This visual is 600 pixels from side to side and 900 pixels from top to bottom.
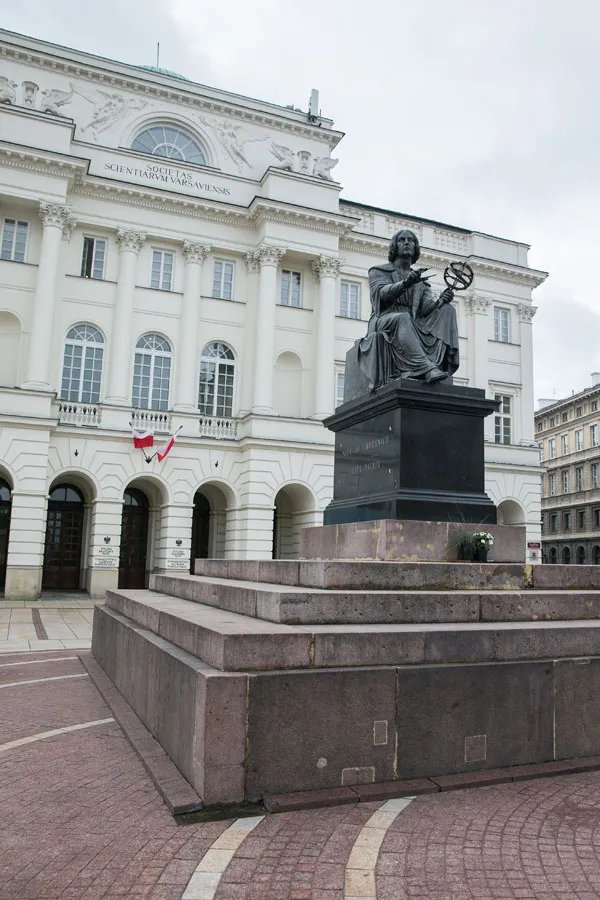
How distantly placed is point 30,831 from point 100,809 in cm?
47

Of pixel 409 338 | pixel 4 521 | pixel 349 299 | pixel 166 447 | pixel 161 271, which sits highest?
pixel 349 299

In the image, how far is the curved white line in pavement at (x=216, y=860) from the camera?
339cm

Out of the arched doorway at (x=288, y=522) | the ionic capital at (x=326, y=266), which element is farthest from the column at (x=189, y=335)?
the arched doorway at (x=288, y=522)

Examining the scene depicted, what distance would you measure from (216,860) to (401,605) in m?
2.67

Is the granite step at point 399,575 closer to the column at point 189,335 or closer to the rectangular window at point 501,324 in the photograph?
the column at point 189,335

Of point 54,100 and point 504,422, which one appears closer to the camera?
point 54,100

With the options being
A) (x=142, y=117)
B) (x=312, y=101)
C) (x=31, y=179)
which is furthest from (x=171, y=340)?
(x=312, y=101)

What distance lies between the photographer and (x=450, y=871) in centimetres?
363

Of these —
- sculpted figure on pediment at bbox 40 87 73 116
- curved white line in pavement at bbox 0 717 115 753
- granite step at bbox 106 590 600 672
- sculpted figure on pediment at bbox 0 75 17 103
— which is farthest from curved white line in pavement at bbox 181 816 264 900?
sculpted figure on pediment at bbox 0 75 17 103

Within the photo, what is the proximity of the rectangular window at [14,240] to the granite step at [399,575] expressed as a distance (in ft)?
85.2

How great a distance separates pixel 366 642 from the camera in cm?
507

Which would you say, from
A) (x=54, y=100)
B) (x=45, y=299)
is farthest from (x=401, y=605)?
(x=54, y=100)

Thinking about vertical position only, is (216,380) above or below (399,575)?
above

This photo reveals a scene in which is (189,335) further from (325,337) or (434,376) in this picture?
(434,376)
